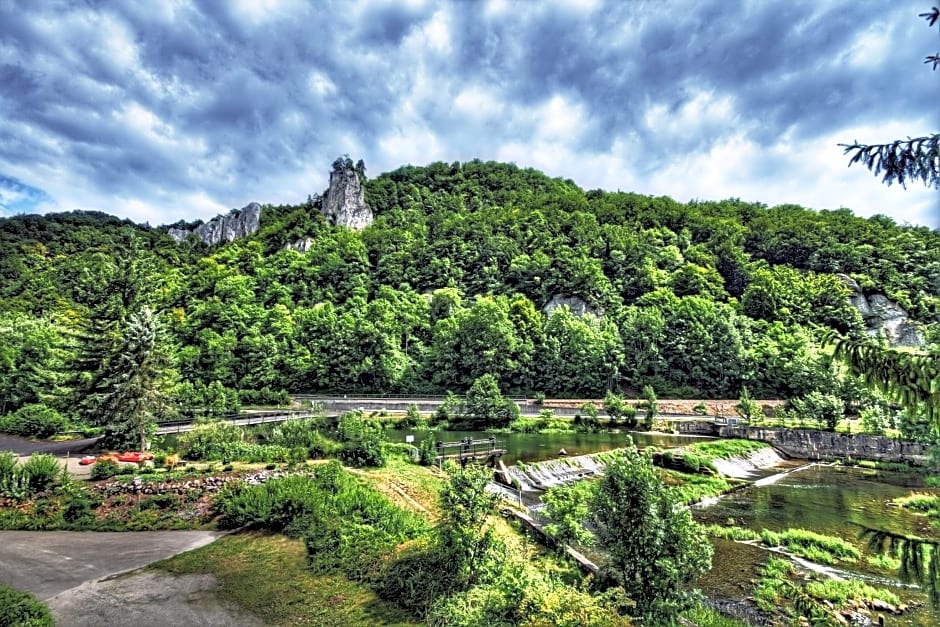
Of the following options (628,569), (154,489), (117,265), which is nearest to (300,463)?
(154,489)

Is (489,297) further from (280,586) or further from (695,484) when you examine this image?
(280,586)

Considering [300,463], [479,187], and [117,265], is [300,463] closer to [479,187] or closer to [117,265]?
[117,265]

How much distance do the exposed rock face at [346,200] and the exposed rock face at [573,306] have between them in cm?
6517

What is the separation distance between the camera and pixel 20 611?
6.61 meters

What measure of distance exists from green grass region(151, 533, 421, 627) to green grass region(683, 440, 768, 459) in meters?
26.7

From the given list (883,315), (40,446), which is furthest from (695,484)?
(883,315)

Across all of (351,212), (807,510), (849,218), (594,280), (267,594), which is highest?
(351,212)

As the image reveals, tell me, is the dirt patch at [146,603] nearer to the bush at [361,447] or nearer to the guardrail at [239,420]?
the bush at [361,447]

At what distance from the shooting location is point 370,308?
238 ft

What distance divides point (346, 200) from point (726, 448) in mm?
114574

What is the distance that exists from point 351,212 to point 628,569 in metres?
126

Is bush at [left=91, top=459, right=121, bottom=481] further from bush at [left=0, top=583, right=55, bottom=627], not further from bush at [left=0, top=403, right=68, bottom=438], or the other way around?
bush at [left=0, top=403, right=68, bottom=438]

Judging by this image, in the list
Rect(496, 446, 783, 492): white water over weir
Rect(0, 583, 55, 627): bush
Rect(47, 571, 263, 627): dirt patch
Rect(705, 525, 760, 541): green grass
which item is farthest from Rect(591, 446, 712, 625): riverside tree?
Rect(496, 446, 783, 492): white water over weir

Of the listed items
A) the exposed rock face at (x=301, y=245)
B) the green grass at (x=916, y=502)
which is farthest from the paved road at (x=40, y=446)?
the exposed rock face at (x=301, y=245)
